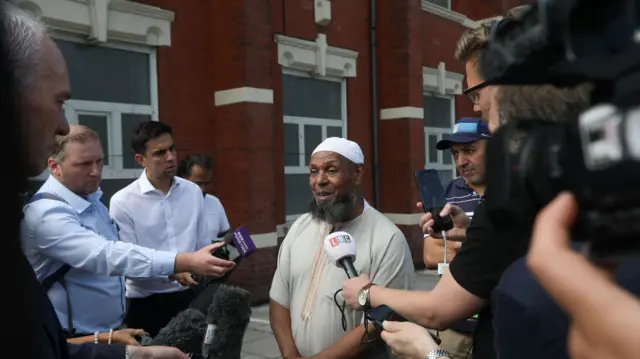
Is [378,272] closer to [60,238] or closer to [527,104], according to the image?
[60,238]

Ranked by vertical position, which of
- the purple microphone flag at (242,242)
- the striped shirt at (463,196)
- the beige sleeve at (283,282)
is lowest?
the beige sleeve at (283,282)

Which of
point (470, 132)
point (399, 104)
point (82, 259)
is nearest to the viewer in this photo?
point (82, 259)

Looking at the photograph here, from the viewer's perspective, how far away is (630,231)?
1.64 feet

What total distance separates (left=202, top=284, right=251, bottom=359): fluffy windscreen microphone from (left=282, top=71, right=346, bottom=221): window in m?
5.78

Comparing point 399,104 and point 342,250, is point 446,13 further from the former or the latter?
point 342,250

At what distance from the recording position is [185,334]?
7.25 feet

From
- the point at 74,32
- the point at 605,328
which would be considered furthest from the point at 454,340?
the point at 74,32

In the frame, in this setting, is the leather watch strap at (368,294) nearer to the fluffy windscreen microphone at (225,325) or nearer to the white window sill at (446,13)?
the fluffy windscreen microphone at (225,325)

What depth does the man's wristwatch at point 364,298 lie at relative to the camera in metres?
1.90

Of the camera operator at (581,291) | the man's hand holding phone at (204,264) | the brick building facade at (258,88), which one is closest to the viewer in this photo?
the camera operator at (581,291)

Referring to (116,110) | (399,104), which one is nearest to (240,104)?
(116,110)

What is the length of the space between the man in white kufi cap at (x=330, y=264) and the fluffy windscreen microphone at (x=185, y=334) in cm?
51

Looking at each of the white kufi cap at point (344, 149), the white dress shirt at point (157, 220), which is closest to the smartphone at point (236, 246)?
the white kufi cap at point (344, 149)

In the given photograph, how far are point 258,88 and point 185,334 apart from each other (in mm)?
5085
